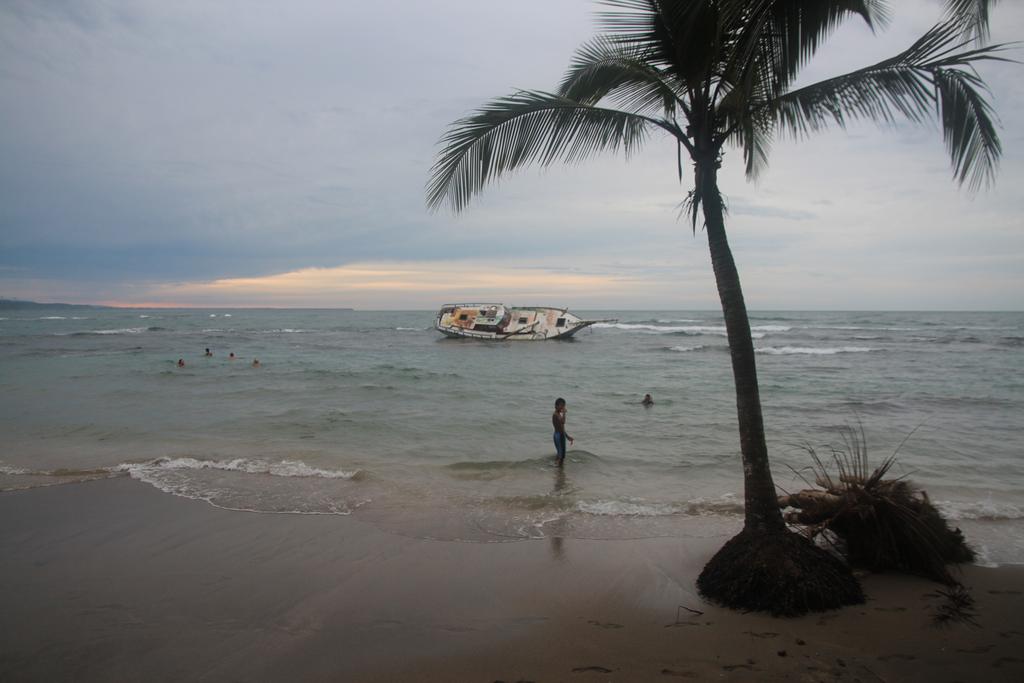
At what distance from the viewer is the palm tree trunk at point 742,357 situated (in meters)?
4.95

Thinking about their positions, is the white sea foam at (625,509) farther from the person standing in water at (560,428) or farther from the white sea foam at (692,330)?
the white sea foam at (692,330)

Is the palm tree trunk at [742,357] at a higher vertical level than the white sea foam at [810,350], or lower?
higher

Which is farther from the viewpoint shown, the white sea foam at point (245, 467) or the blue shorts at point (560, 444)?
the blue shorts at point (560, 444)

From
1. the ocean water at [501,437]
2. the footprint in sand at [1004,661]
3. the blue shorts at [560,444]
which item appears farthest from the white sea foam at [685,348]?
the footprint in sand at [1004,661]

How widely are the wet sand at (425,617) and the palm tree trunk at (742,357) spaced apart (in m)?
0.88

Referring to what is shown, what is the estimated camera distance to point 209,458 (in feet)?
36.9

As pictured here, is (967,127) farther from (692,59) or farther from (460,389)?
(460,389)

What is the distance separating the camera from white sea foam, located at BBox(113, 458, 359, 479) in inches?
402

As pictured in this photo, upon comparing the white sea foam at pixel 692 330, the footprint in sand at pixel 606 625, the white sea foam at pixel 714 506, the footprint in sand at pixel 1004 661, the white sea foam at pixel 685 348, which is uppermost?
the white sea foam at pixel 692 330

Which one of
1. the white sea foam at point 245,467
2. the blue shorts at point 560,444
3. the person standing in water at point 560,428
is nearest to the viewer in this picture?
the white sea foam at point 245,467

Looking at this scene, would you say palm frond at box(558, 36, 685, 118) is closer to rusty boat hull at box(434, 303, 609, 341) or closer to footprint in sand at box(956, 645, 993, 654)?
footprint in sand at box(956, 645, 993, 654)

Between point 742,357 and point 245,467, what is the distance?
913cm

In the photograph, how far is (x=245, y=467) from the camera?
10.6 metres

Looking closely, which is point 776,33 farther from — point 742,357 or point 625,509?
point 625,509
